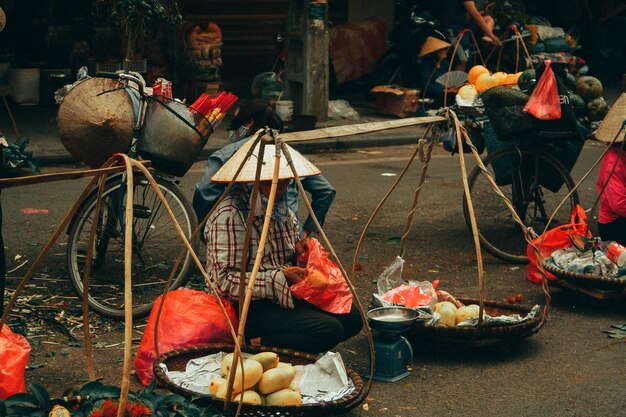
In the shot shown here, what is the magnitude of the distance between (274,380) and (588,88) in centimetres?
417

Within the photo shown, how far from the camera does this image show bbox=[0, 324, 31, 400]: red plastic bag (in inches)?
170

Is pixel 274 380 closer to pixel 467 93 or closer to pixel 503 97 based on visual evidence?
pixel 503 97

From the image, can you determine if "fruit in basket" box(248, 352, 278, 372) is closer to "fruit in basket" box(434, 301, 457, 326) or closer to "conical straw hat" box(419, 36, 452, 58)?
"fruit in basket" box(434, 301, 457, 326)

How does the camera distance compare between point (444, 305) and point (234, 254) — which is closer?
point (234, 254)

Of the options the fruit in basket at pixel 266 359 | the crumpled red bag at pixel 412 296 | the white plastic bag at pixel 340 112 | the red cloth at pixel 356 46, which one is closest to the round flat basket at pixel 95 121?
the crumpled red bag at pixel 412 296

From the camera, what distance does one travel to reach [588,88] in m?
7.46

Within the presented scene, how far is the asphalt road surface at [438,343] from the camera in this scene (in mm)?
4941

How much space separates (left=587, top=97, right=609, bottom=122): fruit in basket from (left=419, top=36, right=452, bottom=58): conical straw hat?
5.93 metres

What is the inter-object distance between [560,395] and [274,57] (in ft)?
37.2

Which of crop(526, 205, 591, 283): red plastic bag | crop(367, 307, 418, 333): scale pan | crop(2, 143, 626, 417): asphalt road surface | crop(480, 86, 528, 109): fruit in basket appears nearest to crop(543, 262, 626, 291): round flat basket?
crop(2, 143, 626, 417): asphalt road surface

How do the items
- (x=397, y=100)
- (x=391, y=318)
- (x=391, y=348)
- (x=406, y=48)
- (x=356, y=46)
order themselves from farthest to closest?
(x=356, y=46) < (x=406, y=48) < (x=397, y=100) < (x=391, y=318) < (x=391, y=348)

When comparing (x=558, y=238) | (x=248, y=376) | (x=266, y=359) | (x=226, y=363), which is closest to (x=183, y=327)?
(x=226, y=363)

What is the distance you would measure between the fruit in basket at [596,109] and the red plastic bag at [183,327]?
3.71 meters

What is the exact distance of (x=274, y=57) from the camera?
1568 centimetres
